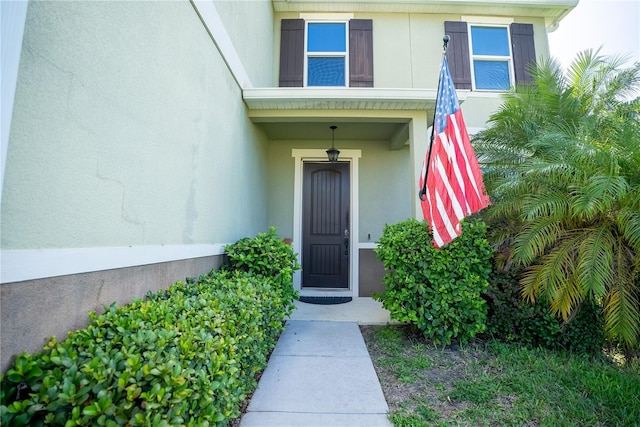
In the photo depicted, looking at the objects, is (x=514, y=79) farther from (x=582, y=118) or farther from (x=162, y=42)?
(x=162, y=42)

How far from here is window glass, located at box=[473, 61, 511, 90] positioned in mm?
5992

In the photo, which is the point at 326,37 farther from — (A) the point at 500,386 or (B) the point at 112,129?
(A) the point at 500,386

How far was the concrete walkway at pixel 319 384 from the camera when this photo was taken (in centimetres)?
207

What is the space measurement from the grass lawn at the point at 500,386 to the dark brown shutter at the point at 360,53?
483 cm

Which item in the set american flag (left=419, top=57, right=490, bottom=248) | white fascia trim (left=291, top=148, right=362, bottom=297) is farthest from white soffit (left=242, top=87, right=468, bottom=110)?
white fascia trim (left=291, top=148, right=362, bottom=297)

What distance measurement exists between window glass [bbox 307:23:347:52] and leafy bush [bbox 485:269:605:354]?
5.21 m

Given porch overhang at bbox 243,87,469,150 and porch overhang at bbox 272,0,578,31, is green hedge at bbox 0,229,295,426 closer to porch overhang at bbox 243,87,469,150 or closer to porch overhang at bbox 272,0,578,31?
porch overhang at bbox 243,87,469,150

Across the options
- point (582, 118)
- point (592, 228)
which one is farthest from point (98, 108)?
point (582, 118)

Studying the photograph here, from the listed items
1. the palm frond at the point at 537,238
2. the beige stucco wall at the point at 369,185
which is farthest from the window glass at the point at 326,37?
the palm frond at the point at 537,238

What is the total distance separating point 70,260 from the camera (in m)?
1.49

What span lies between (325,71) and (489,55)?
3.40 meters

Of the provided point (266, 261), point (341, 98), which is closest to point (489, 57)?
point (341, 98)

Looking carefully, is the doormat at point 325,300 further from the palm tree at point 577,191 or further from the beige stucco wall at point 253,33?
the beige stucco wall at point 253,33

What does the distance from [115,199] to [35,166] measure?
50cm
